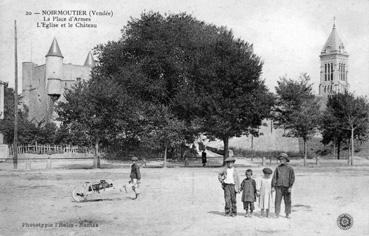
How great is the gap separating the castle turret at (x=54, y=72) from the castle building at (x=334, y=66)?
76659mm

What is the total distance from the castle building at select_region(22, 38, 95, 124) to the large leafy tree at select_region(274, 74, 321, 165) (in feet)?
128

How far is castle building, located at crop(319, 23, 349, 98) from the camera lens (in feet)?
413

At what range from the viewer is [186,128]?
1325 inches

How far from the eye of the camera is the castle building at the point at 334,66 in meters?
126

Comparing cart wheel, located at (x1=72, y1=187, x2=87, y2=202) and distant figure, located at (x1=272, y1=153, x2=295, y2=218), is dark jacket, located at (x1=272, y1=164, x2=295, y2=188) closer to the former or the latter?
distant figure, located at (x1=272, y1=153, x2=295, y2=218)

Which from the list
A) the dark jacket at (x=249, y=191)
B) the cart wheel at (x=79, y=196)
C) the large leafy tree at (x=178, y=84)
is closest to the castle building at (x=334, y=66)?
the large leafy tree at (x=178, y=84)

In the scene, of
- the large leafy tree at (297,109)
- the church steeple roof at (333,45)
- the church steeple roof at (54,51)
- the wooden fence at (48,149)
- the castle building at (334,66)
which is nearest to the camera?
the large leafy tree at (297,109)

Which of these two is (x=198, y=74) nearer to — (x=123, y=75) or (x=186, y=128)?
(x=186, y=128)

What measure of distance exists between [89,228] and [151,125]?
23380mm

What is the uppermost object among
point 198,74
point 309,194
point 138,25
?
point 138,25

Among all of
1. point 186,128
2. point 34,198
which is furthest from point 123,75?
point 34,198

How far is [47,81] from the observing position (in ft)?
247

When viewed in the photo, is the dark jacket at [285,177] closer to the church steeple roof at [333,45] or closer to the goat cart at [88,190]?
the goat cart at [88,190]

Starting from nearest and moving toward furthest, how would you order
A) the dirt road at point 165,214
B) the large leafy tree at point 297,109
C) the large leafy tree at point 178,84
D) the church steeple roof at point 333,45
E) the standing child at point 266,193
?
the dirt road at point 165,214 < the standing child at point 266,193 < the large leafy tree at point 178,84 < the large leafy tree at point 297,109 < the church steeple roof at point 333,45
